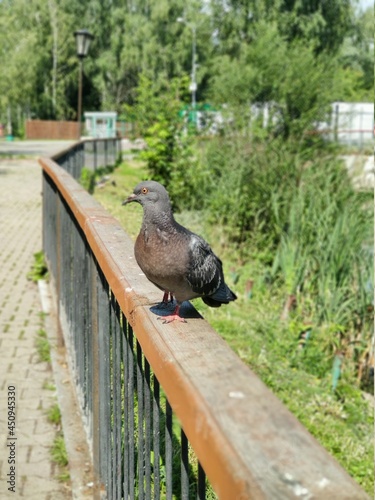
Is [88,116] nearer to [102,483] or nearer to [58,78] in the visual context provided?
[58,78]

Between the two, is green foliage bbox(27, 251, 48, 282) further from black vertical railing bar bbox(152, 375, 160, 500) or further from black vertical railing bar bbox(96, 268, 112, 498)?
black vertical railing bar bbox(152, 375, 160, 500)

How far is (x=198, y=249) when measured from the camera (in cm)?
265

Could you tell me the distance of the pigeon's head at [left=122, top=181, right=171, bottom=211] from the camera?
270 cm

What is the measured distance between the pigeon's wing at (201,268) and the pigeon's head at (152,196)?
15 cm

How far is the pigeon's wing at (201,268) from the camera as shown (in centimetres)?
261

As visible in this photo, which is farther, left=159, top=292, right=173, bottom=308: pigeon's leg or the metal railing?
left=159, top=292, right=173, bottom=308: pigeon's leg

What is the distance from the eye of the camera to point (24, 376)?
6.03m

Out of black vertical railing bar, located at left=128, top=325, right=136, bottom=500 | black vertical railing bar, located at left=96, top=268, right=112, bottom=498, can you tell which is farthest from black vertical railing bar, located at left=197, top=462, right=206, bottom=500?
Answer: black vertical railing bar, located at left=96, top=268, right=112, bottom=498

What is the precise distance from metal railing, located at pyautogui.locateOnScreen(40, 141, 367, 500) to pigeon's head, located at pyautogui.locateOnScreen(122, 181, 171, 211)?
289 millimetres

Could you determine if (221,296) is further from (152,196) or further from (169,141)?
(169,141)

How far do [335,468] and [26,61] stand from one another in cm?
5883

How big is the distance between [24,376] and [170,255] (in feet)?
12.4

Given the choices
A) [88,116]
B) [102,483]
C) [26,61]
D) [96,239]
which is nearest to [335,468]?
[96,239]

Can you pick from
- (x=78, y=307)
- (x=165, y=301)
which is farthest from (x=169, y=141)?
(x=165, y=301)
